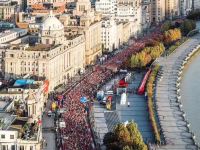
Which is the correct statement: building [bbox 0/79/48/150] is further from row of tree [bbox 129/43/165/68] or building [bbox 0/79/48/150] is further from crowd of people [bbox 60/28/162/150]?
row of tree [bbox 129/43/165/68]

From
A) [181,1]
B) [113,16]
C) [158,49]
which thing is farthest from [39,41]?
[181,1]

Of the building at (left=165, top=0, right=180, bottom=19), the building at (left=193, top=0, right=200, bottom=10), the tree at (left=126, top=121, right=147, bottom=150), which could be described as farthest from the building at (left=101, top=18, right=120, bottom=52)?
the building at (left=193, top=0, right=200, bottom=10)

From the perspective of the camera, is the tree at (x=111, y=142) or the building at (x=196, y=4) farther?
the building at (x=196, y=4)

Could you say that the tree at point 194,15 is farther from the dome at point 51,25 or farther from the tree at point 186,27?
the dome at point 51,25

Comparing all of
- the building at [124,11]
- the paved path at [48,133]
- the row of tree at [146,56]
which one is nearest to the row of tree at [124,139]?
the paved path at [48,133]

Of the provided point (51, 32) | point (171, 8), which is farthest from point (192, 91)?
point (171, 8)
